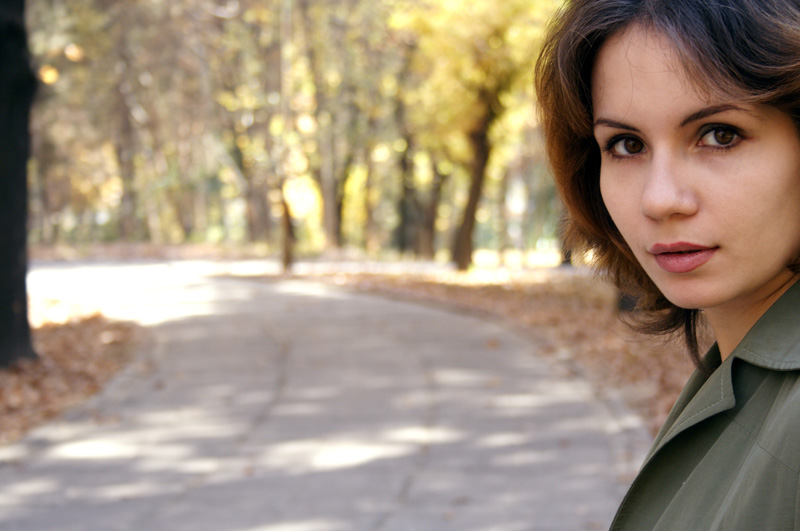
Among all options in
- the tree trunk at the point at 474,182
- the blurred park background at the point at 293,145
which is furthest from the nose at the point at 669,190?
the tree trunk at the point at 474,182

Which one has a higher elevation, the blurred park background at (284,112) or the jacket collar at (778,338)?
the blurred park background at (284,112)

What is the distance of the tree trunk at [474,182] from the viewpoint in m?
20.6

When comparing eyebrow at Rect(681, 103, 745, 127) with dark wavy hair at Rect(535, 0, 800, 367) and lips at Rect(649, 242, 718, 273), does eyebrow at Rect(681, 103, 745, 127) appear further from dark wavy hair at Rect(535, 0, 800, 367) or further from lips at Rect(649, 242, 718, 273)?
lips at Rect(649, 242, 718, 273)

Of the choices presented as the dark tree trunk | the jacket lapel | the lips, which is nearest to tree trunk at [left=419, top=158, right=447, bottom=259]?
the dark tree trunk

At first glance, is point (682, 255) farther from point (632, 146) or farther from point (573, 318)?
point (573, 318)

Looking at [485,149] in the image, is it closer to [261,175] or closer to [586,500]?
[261,175]

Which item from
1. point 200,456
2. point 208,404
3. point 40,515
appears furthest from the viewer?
point 208,404

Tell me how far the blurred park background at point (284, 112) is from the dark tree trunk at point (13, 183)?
2.38m

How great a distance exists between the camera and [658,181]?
1.18 m

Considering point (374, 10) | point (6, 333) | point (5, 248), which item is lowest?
point (6, 333)

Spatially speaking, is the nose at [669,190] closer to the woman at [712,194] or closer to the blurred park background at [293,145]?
the woman at [712,194]

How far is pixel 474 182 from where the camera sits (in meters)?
21.5

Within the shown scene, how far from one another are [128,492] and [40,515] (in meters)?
0.62

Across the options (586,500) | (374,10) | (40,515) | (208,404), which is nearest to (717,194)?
(586,500)
